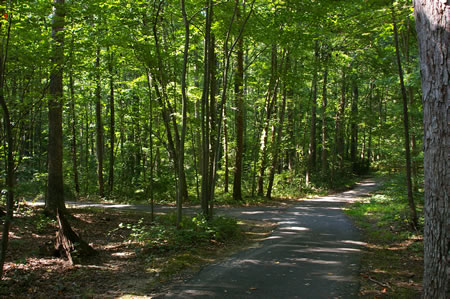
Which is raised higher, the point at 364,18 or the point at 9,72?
the point at 364,18

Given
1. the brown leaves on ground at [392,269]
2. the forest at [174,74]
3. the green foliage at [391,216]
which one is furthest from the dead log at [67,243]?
the green foliage at [391,216]

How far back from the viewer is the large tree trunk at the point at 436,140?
120 inches

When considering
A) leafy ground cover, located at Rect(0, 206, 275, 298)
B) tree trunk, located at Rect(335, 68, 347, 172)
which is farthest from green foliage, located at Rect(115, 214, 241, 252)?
tree trunk, located at Rect(335, 68, 347, 172)

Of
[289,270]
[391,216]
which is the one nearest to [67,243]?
[289,270]

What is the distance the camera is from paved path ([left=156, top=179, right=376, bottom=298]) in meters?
4.67

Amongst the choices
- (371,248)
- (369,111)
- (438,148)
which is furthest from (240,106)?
(369,111)

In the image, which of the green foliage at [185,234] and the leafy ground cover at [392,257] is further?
the green foliage at [185,234]

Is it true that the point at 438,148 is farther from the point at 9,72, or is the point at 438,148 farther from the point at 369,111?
the point at 369,111

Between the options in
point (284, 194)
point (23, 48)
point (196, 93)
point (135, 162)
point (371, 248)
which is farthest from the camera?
point (135, 162)

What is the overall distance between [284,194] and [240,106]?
7387mm

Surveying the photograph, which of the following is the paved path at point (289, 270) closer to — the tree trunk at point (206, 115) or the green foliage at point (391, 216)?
the green foliage at point (391, 216)

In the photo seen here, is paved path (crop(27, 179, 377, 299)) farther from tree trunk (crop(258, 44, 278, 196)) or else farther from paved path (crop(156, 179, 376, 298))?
tree trunk (crop(258, 44, 278, 196))

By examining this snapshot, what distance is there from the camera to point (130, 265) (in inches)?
246

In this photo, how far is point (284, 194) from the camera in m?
20.0
